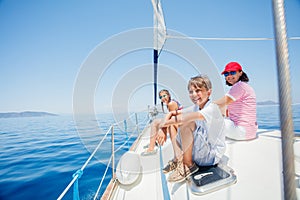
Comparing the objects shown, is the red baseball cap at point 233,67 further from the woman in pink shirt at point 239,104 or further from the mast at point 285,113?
the mast at point 285,113

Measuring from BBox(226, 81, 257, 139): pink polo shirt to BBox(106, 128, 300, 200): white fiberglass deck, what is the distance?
20cm

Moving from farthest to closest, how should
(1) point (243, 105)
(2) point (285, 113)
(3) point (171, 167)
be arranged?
(1) point (243, 105) → (3) point (171, 167) → (2) point (285, 113)

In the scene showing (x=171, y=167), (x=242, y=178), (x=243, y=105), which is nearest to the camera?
(x=242, y=178)

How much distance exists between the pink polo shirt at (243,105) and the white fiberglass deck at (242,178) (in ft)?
0.66

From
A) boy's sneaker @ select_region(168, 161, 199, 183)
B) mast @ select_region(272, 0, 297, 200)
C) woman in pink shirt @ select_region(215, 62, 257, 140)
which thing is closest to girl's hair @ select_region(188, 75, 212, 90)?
woman in pink shirt @ select_region(215, 62, 257, 140)

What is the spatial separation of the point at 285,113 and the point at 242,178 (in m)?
0.81

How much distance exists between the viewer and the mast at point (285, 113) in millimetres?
187

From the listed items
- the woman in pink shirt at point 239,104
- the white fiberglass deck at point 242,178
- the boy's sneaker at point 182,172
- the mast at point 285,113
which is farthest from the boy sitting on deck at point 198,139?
the mast at point 285,113

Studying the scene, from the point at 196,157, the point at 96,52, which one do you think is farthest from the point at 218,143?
the point at 96,52

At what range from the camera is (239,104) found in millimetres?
1229

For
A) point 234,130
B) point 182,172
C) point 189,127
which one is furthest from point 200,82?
point 234,130

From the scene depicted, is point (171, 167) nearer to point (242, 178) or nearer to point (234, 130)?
point (242, 178)

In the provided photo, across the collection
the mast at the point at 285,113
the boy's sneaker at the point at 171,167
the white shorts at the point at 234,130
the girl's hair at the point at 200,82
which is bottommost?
the boy's sneaker at the point at 171,167

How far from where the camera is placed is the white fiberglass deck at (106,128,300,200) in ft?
2.29
